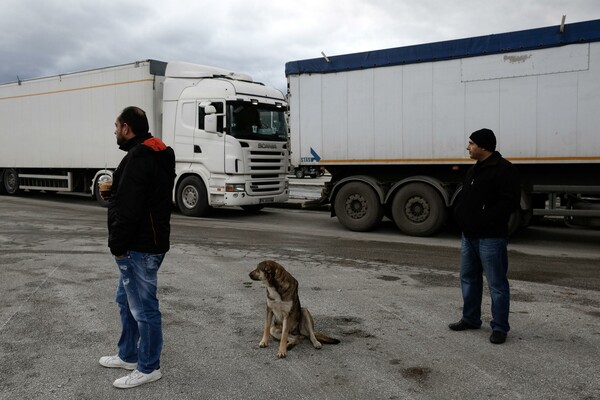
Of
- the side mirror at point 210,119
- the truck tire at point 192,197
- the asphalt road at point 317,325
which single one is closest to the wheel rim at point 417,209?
the asphalt road at point 317,325

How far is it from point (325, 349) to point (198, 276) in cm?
296

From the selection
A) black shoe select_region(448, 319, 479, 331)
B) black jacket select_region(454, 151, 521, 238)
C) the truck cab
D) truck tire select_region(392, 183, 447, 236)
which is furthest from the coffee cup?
the truck cab

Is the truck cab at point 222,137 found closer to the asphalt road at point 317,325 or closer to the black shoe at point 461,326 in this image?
the asphalt road at point 317,325

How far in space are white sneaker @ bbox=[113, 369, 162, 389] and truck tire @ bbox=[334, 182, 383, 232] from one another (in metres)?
7.67

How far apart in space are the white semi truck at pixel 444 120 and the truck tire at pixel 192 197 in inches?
112

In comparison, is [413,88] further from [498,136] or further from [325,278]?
[325,278]

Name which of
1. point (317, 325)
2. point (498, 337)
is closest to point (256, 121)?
point (317, 325)

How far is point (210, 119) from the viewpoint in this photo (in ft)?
41.6

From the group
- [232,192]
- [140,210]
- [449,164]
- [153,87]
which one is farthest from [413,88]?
[140,210]

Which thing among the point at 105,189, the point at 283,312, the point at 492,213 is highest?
the point at 105,189

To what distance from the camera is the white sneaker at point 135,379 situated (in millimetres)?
3703

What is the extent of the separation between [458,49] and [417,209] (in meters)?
3.03

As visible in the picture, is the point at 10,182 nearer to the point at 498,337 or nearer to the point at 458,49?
the point at 458,49

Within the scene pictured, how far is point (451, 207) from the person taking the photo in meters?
10.4
